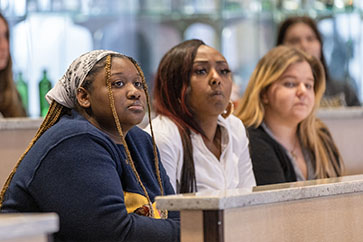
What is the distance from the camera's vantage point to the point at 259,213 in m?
1.70

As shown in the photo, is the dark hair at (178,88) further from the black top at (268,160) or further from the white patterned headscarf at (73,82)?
the white patterned headscarf at (73,82)

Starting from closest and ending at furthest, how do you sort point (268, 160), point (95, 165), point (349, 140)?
1. point (95, 165)
2. point (268, 160)
3. point (349, 140)

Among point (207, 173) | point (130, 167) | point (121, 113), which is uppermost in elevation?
point (121, 113)

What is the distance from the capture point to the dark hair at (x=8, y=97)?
3.67 m

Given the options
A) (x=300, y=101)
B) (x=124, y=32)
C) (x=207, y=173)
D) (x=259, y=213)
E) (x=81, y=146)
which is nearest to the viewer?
(x=259, y=213)

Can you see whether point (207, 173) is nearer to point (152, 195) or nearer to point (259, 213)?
point (152, 195)

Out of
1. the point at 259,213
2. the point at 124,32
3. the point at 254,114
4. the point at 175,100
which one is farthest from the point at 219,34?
the point at 259,213

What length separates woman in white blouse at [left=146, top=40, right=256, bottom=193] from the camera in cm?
265

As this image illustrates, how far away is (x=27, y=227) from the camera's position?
1.24 metres

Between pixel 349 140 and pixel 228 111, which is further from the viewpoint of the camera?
pixel 349 140

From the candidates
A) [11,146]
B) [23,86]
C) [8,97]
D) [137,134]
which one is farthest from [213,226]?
[23,86]

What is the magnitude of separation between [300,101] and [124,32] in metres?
1.98

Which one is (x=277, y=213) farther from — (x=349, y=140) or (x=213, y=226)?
(x=349, y=140)

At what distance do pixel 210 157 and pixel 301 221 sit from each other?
92 cm
